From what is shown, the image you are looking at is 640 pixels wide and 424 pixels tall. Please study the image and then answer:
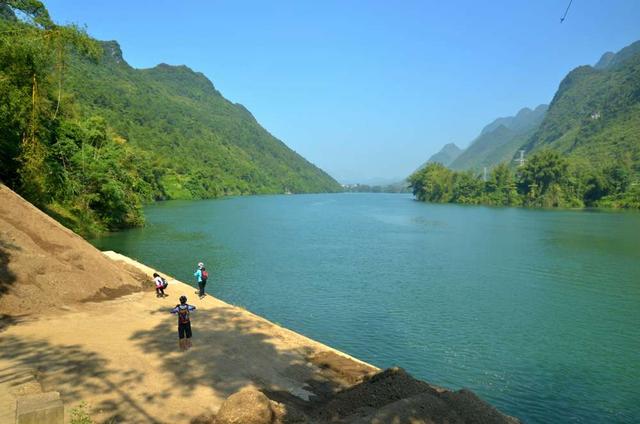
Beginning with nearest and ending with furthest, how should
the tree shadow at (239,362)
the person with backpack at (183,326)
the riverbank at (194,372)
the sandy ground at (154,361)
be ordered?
the riverbank at (194,372), the sandy ground at (154,361), the tree shadow at (239,362), the person with backpack at (183,326)

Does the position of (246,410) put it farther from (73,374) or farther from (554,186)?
(554,186)

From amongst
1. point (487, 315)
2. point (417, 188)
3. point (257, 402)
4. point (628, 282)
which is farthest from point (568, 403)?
point (417, 188)

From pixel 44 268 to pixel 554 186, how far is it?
148 metres

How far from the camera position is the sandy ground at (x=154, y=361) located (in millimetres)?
11227

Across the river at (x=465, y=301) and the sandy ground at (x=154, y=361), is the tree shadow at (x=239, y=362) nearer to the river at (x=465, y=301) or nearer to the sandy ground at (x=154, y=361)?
the sandy ground at (x=154, y=361)

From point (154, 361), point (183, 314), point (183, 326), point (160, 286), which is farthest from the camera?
point (160, 286)

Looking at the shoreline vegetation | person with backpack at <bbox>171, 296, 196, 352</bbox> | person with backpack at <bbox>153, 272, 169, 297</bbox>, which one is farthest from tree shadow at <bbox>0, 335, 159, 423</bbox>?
the shoreline vegetation

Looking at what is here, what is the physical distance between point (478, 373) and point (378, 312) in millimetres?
9048

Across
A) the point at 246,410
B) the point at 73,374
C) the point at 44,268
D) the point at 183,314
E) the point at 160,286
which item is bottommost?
the point at 73,374

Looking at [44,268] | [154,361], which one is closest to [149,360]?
[154,361]

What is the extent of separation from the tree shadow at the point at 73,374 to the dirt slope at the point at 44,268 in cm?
404

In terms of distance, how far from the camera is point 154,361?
13742mm

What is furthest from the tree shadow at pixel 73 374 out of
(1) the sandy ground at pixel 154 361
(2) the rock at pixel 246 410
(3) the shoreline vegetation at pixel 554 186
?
(3) the shoreline vegetation at pixel 554 186

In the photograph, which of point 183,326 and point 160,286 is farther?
point 160,286
